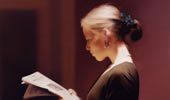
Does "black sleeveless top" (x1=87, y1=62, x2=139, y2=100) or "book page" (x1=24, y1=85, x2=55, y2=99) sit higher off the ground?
"black sleeveless top" (x1=87, y1=62, x2=139, y2=100)

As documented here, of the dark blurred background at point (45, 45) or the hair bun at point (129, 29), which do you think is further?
the dark blurred background at point (45, 45)

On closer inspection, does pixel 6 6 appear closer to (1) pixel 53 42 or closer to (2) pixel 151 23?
(1) pixel 53 42

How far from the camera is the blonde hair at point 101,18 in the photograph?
129 cm

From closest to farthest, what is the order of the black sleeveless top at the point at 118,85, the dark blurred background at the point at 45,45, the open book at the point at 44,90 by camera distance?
the black sleeveless top at the point at 118,85
the open book at the point at 44,90
the dark blurred background at the point at 45,45

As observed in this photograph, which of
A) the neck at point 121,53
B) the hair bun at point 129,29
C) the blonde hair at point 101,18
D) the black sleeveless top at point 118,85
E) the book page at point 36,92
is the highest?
the blonde hair at point 101,18

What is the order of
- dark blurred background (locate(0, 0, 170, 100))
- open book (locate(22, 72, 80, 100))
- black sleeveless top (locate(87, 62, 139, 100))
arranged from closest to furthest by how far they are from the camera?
black sleeveless top (locate(87, 62, 139, 100)), open book (locate(22, 72, 80, 100)), dark blurred background (locate(0, 0, 170, 100))

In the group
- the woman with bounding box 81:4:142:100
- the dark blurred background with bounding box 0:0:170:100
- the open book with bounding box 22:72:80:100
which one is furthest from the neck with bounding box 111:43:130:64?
the dark blurred background with bounding box 0:0:170:100

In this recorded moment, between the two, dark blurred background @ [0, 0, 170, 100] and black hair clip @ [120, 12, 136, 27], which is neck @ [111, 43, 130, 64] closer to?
black hair clip @ [120, 12, 136, 27]

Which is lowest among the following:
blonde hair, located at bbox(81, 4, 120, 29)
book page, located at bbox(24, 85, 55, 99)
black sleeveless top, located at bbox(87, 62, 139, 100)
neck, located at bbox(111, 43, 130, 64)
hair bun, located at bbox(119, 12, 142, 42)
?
book page, located at bbox(24, 85, 55, 99)

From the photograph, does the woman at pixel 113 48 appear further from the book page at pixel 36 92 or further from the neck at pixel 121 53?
the book page at pixel 36 92

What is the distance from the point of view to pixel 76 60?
2225mm

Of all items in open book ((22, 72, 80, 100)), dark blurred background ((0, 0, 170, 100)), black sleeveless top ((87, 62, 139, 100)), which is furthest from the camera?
dark blurred background ((0, 0, 170, 100))

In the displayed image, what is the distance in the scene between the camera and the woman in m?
1.24

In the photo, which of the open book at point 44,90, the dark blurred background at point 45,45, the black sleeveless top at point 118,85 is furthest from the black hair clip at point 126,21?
the dark blurred background at point 45,45
